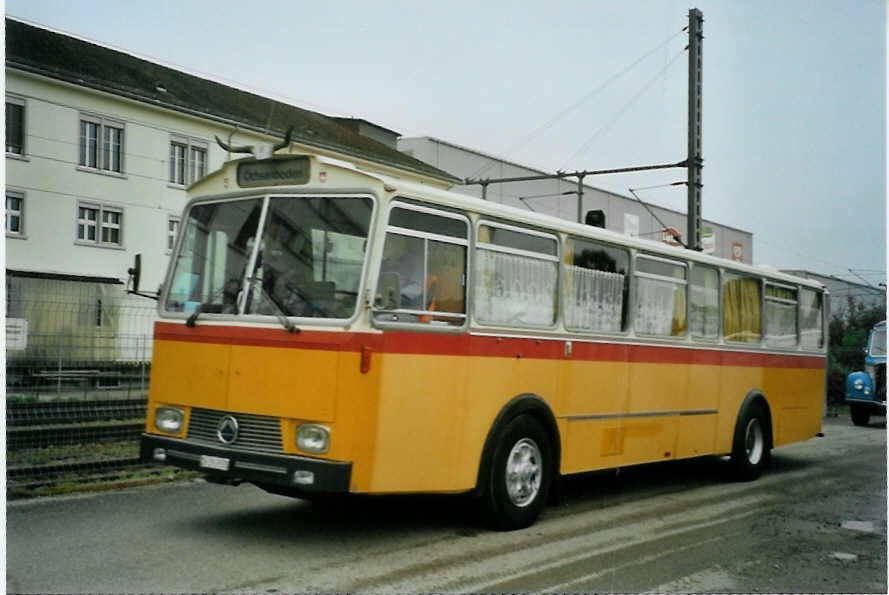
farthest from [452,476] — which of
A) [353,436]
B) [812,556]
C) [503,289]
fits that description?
[812,556]

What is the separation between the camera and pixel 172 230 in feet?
27.8

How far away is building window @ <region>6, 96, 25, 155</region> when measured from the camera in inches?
319

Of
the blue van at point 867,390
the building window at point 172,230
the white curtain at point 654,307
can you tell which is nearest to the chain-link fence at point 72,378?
the building window at point 172,230

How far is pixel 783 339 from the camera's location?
44.1 feet

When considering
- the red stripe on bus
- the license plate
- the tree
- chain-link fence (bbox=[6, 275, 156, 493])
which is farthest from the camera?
the tree

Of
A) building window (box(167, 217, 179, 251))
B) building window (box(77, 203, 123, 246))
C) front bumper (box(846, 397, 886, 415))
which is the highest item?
building window (box(77, 203, 123, 246))

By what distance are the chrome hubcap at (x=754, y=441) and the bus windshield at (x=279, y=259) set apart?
23.2 ft

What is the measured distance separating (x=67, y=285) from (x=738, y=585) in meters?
8.30

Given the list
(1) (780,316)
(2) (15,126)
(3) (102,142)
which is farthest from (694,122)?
(2) (15,126)

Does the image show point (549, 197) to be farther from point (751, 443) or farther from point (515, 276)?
point (515, 276)

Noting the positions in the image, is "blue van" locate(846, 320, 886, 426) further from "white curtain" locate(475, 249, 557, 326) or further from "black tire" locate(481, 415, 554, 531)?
"black tire" locate(481, 415, 554, 531)

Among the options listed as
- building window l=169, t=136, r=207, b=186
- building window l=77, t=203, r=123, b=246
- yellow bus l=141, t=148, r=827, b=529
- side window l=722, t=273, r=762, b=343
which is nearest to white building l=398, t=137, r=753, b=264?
side window l=722, t=273, r=762, b=343

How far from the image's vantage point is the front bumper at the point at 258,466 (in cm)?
687

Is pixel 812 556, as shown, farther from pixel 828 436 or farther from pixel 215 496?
pixel 828 436
